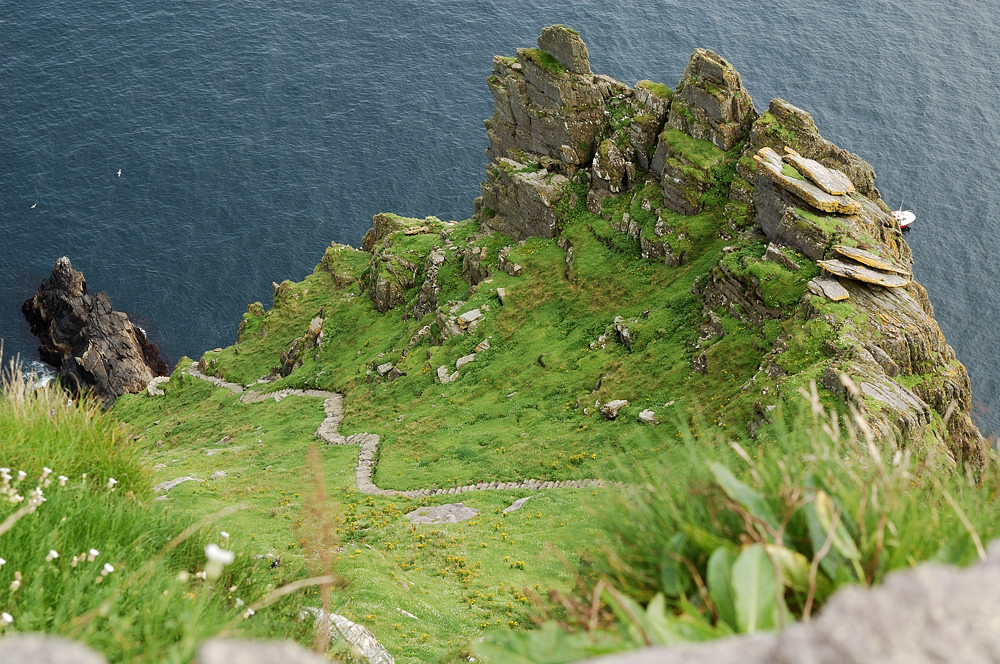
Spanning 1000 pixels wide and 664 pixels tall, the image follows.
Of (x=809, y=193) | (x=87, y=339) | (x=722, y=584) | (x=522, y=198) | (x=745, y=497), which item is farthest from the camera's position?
(x=87, y=339)

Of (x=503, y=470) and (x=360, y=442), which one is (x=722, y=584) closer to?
(x=503, y=470)

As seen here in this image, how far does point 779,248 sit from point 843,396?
1248 cm

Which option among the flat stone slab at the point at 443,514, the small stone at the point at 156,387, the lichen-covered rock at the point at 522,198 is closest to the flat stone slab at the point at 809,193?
the lichen-covered rock at the point at 522,198

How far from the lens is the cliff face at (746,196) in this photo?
1438 inches

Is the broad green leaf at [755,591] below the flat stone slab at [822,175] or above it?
above

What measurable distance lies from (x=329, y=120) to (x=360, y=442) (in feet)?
248

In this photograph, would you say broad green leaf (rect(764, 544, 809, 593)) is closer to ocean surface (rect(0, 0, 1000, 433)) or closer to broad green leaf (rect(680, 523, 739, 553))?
broad green leaf (rect(680, 523, 739, 553))

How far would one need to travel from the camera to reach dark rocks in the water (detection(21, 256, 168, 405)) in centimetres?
7981

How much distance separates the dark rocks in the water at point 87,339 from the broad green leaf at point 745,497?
80.1 meters

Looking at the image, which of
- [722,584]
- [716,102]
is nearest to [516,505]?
[716,102]

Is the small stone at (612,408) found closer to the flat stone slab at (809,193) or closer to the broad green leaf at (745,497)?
the flat stone slab at (809,193)

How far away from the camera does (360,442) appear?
51.5 metres

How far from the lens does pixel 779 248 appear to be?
43.1 metres

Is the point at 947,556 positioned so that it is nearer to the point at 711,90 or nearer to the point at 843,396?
the point at 843,396
